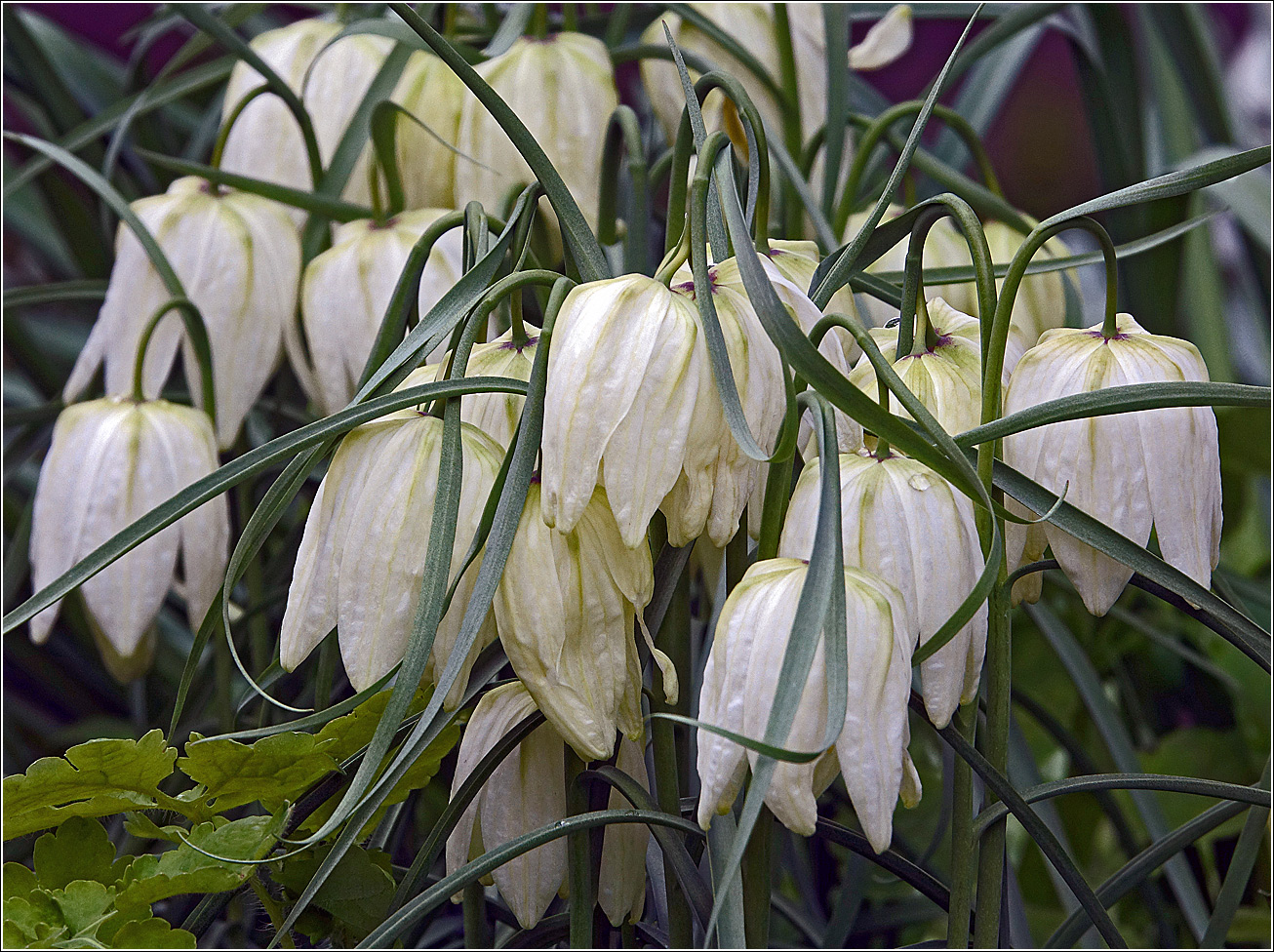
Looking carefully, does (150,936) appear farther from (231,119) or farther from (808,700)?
(231,119)

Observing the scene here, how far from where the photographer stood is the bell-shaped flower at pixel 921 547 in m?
0.32

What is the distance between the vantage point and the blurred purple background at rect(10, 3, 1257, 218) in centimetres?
151

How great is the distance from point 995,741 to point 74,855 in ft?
0.92

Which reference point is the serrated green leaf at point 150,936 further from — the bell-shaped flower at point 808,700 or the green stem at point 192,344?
the green stem at point 192,344

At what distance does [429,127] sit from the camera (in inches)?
25.7

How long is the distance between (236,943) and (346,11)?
1.87ft

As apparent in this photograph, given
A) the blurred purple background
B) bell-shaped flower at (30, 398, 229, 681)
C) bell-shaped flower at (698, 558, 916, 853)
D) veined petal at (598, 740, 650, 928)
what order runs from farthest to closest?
the blurred purple background → bell-shaped flower at (30, 398, 229, 681) → veined petal at (598, 740, 650, 928) → bell-shaped flower at (698, 558, 916, 853)

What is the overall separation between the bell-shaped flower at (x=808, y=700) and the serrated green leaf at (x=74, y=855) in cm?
19

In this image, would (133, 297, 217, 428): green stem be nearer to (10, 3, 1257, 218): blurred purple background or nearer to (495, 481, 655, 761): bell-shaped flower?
(495, 481, 655, 761): bell-shaped flower

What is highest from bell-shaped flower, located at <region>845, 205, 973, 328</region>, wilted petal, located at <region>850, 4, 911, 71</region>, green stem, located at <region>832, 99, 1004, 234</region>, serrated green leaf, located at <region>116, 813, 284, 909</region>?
wilted petal, located at <region>850, 4, 911, 71</region>

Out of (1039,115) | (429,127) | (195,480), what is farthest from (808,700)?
(1039,115)

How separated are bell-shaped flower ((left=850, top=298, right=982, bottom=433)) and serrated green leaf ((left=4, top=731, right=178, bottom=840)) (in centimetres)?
23

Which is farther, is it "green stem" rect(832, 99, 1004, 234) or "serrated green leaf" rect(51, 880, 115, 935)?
"green stem" rect(832, 99, 1004, 234)

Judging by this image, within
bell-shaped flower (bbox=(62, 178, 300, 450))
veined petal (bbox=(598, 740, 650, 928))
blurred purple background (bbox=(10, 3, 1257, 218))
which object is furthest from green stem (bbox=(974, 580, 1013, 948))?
blurred purple background (bbox=(10, 3, 1257, 218))
